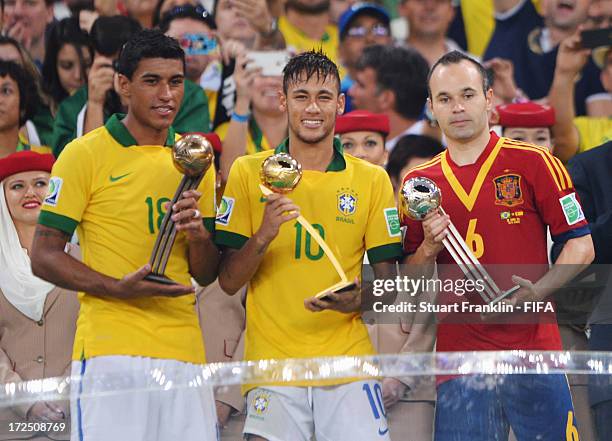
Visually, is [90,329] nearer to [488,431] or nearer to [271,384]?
[271,384]

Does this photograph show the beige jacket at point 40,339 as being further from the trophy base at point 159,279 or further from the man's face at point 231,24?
the man's face at point 231,24

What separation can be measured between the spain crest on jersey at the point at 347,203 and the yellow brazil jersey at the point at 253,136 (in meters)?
2.33

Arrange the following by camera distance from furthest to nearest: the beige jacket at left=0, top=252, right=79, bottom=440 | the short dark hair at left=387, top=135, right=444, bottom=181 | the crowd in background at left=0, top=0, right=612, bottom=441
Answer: the short dark hair at left=387, top=135, right=444, bottom=181 < the crowd in background at left=0, top=0, right=612, bottom=441 < the beige jacket at left=0, top=252, right=79, bottom=440

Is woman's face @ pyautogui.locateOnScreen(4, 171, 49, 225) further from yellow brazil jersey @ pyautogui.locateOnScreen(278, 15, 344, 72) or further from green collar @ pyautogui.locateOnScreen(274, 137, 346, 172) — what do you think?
yellow brazil jersey @ pyautogui.locateOnScreen(278, 15, 344, 72)

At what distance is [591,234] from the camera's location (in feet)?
16.3

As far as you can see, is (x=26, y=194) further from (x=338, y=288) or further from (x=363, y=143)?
(x=338, y=288)

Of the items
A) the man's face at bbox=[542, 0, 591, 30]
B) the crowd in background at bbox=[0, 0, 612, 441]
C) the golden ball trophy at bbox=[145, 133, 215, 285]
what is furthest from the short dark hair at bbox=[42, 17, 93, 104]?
the man's face at bbox=[542, 0, 591, 30]

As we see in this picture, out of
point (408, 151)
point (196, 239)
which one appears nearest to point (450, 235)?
point (196, 239)

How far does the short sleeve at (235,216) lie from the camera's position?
464cm

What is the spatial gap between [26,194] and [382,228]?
2.09m

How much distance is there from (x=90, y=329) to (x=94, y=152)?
72cm

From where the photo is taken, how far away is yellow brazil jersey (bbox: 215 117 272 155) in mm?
6934

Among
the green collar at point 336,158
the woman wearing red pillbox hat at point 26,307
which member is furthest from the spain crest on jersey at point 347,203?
the woman wearing red pillbox hat at point 26,307

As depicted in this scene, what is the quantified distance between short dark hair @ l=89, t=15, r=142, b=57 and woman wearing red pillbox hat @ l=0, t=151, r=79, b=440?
4.27 feet
